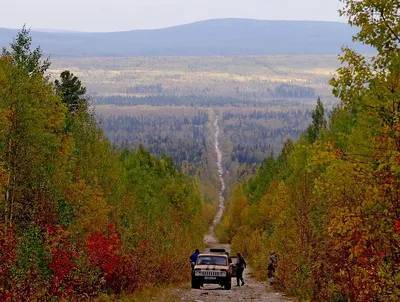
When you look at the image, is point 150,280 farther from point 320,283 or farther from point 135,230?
point 320,283

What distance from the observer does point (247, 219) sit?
314 ft

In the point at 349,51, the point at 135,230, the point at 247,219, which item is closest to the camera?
the point at 349,51

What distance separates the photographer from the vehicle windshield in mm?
37969

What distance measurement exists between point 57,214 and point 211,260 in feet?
31.3

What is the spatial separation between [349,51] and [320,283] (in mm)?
14893

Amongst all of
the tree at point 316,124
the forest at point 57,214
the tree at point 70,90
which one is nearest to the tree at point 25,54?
the forest at point 57,214

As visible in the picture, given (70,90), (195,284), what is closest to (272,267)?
(195,284)

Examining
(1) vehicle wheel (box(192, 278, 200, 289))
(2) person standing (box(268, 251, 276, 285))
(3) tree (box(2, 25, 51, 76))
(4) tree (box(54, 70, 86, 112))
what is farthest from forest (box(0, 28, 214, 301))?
(4) tree (box(54, 70, 86, 112))

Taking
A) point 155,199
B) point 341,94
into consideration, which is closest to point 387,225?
point 341,94

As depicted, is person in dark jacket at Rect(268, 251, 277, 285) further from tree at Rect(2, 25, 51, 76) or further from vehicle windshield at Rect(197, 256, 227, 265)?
tree at Rect(2, 25, 51, 76)

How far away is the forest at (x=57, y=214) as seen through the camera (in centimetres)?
2364

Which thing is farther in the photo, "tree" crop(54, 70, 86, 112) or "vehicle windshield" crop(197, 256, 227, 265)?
"tree" crop(54, 70, 86, 112)

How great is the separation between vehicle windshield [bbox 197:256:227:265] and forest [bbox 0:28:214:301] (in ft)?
7.19

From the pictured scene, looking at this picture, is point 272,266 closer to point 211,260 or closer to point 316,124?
point 211,260
